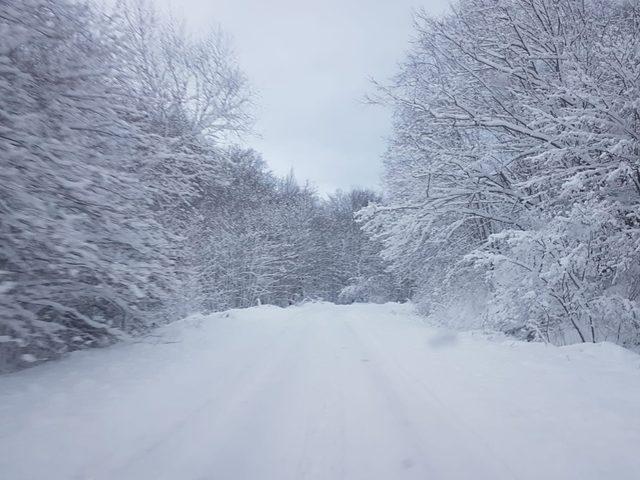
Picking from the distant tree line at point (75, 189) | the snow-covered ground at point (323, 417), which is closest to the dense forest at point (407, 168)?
the distant tree line at point (75, 189)

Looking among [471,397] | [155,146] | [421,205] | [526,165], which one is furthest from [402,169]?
[471,397]

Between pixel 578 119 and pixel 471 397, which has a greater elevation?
pixel 578 119

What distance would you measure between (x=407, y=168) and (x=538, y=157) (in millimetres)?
5691

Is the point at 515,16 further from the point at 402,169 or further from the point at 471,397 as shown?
the point at 471,397

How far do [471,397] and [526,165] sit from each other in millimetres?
7956

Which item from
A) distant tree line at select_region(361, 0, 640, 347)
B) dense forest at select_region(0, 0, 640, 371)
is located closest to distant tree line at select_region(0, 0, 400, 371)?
dense forest at select_region(0, 0, 640, 371)

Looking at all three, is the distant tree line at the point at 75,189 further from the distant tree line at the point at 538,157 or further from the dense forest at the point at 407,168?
the distant tree line at the point at 538,157

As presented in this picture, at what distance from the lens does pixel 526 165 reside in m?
10.6

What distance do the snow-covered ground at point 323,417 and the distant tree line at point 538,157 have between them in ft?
5.99

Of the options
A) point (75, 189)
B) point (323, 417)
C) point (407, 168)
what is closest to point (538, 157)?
point (407, 168)

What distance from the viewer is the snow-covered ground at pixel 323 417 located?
3127mm

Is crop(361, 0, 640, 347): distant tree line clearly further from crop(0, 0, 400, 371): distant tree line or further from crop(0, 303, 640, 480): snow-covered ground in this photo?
crop(0, 0, 400, 371): distant tree line

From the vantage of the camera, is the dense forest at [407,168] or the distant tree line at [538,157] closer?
the dense forest at [407,168]

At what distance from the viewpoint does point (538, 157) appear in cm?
769
